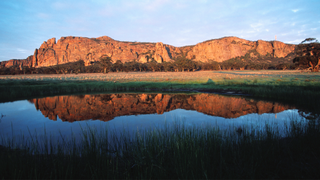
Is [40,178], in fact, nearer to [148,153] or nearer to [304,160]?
[148,153]

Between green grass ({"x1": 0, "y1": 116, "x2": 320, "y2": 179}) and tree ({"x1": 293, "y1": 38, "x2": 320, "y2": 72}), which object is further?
tree ({"x1": 293, "y1": 38, "x2": 320, "y2": 72})

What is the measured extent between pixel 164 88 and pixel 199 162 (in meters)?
22.0

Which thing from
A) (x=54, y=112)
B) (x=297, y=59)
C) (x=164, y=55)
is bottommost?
(x=54, y=112)

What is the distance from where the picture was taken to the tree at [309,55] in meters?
39.7

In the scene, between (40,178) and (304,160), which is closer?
(40,178)

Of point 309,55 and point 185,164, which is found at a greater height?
point 309,55

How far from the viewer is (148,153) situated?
3957mm

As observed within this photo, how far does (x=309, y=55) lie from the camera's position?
134ft

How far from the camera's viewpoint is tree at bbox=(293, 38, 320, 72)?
3972 cm

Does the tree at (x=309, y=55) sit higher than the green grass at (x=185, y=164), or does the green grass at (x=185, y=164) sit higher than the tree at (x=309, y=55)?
the tree at (x=309, y=55)

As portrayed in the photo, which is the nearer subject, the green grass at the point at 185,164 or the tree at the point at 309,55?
the green grass at the point at 185,164

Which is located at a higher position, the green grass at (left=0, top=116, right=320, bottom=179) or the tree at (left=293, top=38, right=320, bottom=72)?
the tree at (left=293, top=38, right=320, bottom=72)

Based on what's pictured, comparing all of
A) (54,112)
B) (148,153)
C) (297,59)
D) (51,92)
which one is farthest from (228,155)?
(297,59)

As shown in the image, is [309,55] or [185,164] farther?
[309,55]
